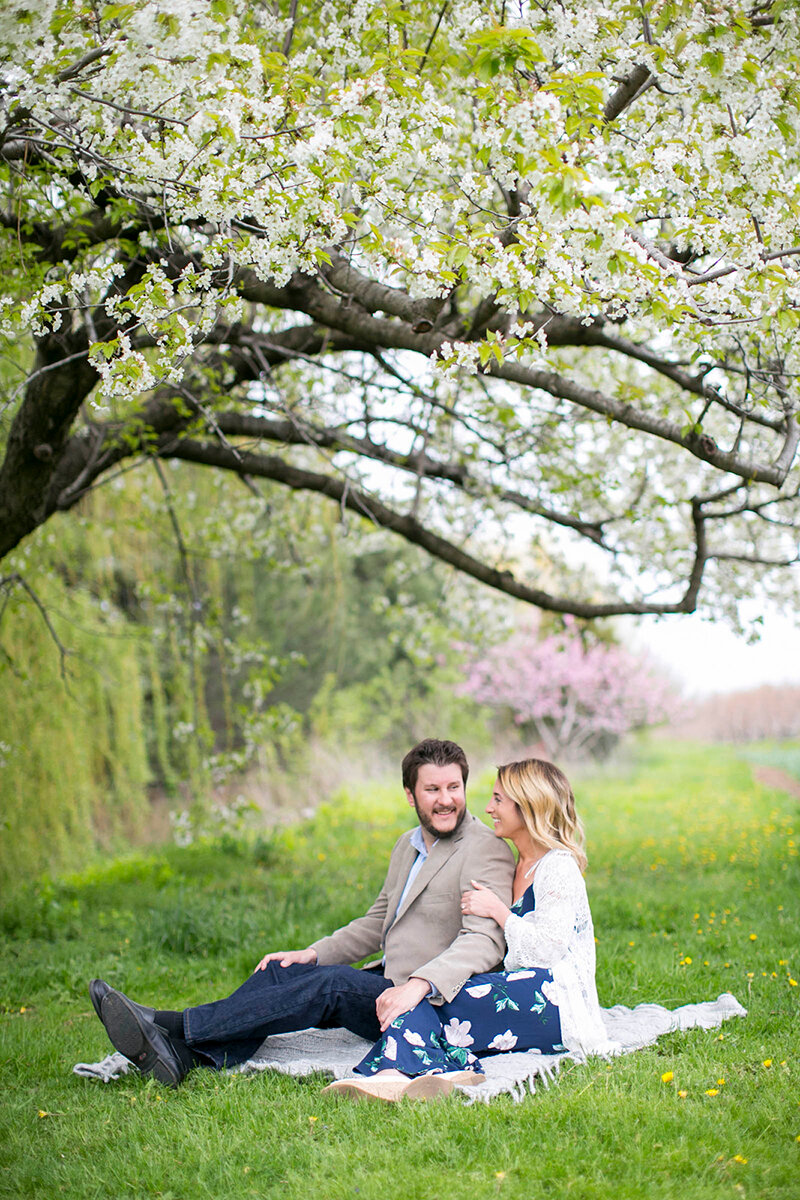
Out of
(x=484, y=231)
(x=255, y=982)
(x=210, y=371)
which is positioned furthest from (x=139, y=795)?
(x=484, y=231)

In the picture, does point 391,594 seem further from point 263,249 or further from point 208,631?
point 263,249

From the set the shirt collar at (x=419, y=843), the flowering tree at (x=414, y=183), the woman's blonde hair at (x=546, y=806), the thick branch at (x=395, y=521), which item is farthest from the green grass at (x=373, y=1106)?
the flowering tree at (x=414, y=183)

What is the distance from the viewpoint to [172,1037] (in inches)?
130

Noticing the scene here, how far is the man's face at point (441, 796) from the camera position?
3.45m

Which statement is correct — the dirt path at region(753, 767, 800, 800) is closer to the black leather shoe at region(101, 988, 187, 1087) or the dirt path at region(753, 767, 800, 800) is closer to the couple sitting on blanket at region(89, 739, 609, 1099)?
the couple sitting on blanket at region(89, 739, 609, 1099)

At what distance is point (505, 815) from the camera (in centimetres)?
340

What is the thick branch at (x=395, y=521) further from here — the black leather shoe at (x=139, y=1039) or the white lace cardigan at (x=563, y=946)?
the black leather shoe at (x=139, y=1039)

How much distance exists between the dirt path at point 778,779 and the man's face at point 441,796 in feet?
33.4

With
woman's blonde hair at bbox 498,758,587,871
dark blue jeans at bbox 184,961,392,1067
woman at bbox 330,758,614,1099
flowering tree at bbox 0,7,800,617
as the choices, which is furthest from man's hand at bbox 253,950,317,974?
flowering tree at bbox 0,7,800,617

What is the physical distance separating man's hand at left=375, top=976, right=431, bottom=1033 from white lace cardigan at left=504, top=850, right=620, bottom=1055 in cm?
34

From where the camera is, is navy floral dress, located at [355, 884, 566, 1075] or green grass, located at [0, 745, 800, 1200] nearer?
green grass, located at [0, 745, 800, 1200]

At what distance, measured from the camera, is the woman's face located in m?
3.39

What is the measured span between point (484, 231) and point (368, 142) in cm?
64

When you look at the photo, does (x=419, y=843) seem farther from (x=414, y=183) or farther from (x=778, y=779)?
(x=778, y=779)
